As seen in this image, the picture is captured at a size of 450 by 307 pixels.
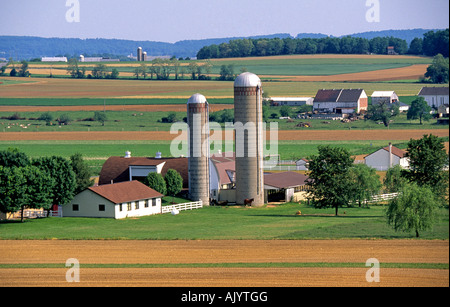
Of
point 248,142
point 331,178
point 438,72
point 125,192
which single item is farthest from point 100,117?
Answer: point 331,178

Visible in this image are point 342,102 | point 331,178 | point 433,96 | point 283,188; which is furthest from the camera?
point 342,102

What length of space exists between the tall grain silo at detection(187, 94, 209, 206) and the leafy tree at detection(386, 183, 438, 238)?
2399 cm

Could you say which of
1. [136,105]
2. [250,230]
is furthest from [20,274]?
[136,105]

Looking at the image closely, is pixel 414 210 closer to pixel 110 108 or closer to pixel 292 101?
pixel 292 101

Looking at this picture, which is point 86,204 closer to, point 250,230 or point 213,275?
point 250,230

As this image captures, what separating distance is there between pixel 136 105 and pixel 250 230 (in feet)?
373

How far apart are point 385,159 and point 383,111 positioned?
5602 centimetres

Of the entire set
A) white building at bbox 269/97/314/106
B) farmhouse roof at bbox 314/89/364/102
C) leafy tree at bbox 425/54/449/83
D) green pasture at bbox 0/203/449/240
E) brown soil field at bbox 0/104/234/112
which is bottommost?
green pasture at bbox 0/203/449/240

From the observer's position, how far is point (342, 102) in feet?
544

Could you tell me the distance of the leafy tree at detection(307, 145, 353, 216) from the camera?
75.4 meters

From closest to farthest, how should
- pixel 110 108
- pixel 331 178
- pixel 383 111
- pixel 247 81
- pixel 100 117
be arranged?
1. pixel 331 178
2. pixel 247 81
3. pixel 383 111
4. pixel 100 117
5. pixel 110 108

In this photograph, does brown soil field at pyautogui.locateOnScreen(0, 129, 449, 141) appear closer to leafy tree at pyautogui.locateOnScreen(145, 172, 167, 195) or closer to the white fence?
the white fence

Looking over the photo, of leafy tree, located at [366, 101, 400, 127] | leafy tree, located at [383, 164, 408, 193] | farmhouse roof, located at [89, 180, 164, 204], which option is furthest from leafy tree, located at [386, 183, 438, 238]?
leafy tree, located at [366, 101, 400, 127]

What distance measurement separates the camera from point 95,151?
123m
